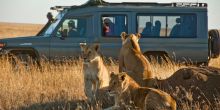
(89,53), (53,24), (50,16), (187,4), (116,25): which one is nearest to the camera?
(89,53)

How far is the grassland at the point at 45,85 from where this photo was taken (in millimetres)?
9492

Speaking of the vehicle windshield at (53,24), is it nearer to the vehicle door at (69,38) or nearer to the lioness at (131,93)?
the vehicle door at (69,38)

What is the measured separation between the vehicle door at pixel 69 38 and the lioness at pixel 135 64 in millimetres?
3786

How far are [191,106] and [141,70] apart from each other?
1.96 m

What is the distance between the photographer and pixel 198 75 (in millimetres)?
8805

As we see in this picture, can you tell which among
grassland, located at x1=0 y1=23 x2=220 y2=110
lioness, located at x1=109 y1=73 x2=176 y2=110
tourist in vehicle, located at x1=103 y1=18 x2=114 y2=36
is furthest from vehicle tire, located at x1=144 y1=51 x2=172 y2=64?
lioness, located at x1=109 y1=73 x2=176 y2=110

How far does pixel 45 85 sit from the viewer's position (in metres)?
11.3

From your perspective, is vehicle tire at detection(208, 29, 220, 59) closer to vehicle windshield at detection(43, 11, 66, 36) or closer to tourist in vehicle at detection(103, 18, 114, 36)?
tourist in vehicle at detection(103, 18, 114, 36)

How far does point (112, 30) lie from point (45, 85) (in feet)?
13.1

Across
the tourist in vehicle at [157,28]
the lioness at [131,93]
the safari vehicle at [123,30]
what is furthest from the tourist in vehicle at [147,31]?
the lioness at [131,93]

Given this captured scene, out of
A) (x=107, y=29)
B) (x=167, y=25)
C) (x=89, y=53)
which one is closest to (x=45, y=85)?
(x=89, y=53)

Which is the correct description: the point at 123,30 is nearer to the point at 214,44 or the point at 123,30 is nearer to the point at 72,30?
the point at 72,30

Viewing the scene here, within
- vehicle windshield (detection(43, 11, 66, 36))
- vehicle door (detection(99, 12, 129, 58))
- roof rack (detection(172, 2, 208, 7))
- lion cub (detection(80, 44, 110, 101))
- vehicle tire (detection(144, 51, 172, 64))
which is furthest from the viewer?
roof rack (detection(172, 2, 208, 7))

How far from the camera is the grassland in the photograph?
9492mm
